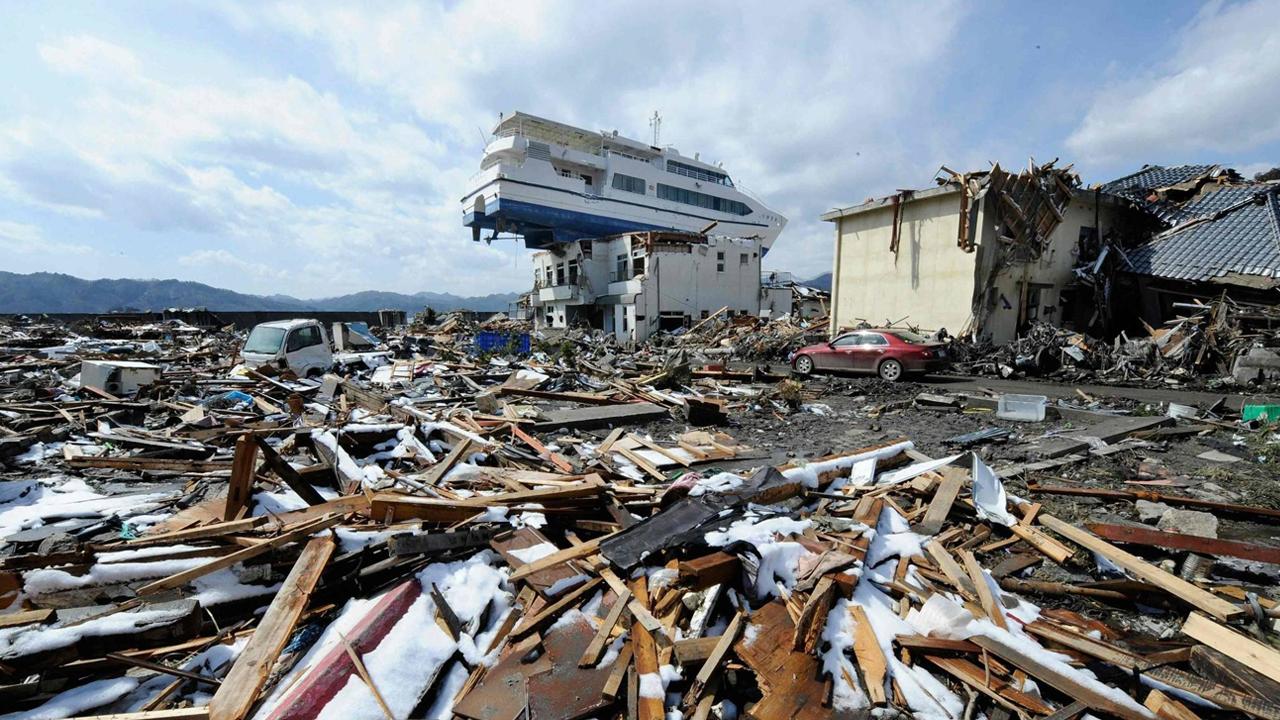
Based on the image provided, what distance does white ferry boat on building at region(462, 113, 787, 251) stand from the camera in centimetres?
4044

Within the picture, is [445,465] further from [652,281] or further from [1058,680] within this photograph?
[652,281]

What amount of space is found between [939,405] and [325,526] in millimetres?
11080

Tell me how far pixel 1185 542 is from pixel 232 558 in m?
7.05

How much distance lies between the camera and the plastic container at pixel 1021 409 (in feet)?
29.9

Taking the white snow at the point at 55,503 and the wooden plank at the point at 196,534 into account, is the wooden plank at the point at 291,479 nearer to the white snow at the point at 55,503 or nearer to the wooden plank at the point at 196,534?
the wooden plank at the point at 196,534

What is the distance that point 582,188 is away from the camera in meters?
43.1

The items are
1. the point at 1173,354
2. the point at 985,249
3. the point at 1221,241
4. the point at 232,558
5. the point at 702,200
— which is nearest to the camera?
the point at 232,558

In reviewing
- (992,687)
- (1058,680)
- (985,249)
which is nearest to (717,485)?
(992,687)

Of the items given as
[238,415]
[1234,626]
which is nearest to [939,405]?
[1234,626]

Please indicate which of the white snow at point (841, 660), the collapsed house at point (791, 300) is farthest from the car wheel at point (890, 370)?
the collapsed house at point (791, 300)

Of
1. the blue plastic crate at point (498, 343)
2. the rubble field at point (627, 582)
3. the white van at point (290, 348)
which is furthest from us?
the blue plastic crate at point (498, 343)

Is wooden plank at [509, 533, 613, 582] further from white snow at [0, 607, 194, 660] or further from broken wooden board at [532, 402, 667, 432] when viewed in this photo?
broken wooden board at [532, 402, 667, 432]

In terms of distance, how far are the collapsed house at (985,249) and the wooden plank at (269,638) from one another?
20.2m

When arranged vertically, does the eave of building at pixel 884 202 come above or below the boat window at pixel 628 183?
below
